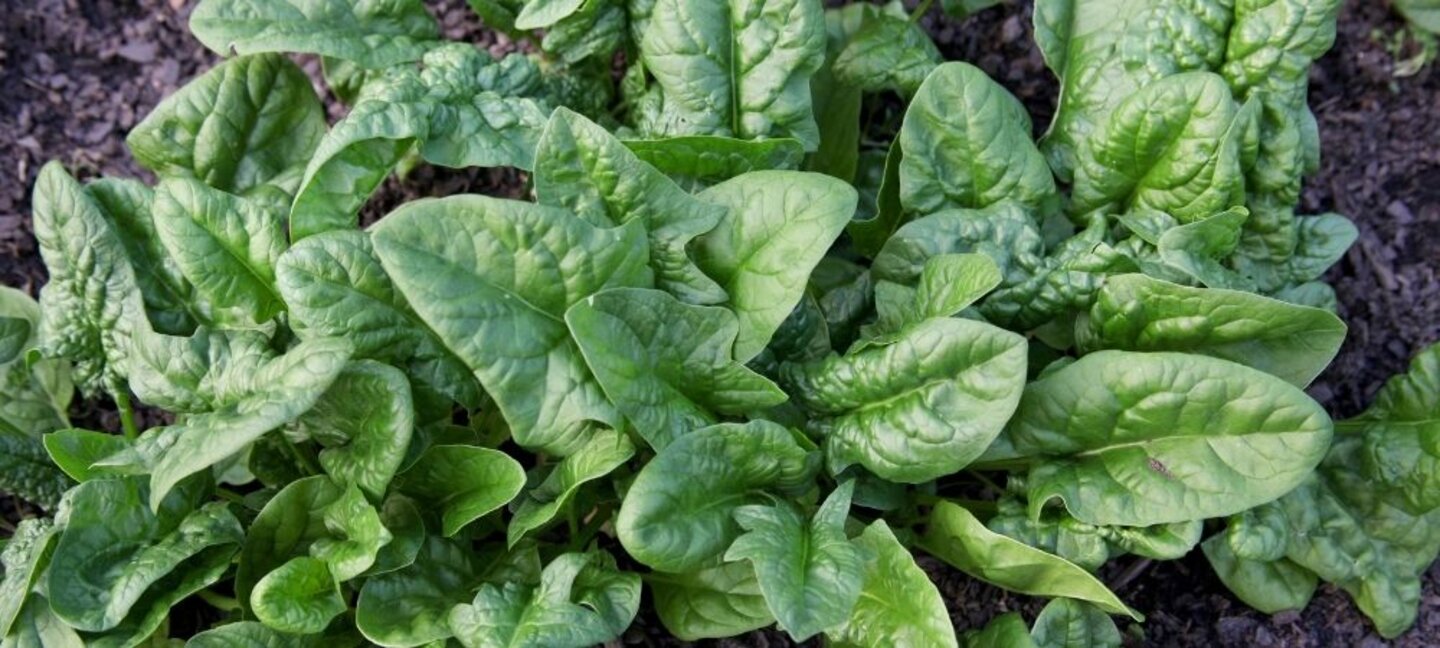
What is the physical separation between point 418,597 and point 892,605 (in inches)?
34.7

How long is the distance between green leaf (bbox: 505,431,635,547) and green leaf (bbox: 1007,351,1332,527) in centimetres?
77

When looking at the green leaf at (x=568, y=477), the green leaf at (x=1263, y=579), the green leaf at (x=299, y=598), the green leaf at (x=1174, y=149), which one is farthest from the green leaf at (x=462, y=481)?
the green leaf at (x=1263, y=579)

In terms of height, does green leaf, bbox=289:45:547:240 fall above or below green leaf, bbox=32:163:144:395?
above

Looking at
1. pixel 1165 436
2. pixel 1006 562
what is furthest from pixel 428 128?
pixel 1165 436

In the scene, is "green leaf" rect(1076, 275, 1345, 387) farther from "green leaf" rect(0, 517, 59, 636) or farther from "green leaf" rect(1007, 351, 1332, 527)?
"green leaf" rect(0, 517, 59, 636)

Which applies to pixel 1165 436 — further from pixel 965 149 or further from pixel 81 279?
pixel 81 279

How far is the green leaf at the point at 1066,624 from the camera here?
247 centimetres

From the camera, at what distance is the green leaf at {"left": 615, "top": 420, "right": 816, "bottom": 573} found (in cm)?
224

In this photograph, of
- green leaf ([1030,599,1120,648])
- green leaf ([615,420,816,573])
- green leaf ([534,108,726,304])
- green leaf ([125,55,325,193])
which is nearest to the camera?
green leaf ([615,420,816,573])

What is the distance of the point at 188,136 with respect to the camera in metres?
2.77

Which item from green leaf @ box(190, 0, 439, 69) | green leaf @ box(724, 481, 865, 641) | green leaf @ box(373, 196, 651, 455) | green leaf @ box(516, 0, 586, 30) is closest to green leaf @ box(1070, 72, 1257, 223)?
green leaf @ box(724, 481, 865, 641)

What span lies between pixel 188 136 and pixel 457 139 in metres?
0.62

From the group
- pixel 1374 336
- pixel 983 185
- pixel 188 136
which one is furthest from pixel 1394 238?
pixel 188 136

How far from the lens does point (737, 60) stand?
2609 millimetres
